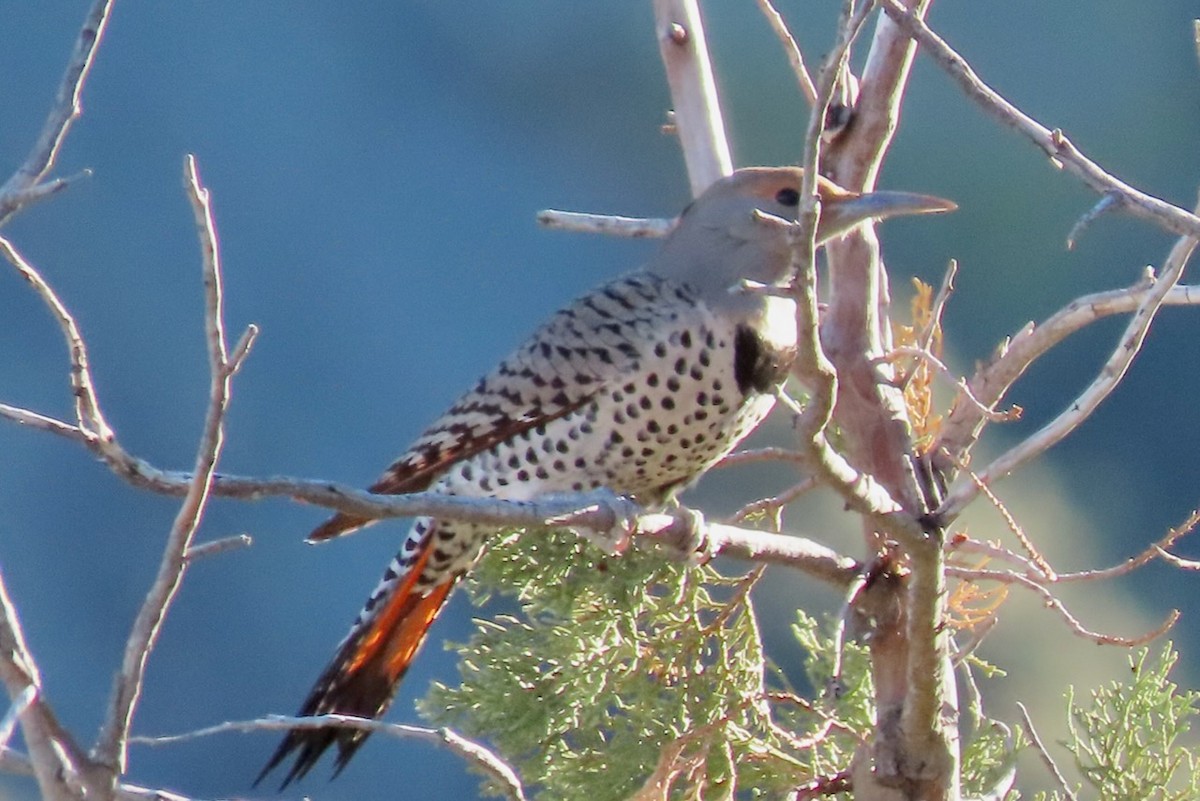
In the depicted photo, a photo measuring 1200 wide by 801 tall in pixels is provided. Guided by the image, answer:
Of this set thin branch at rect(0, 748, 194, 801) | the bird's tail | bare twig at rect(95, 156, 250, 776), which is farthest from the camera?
the bird's tail

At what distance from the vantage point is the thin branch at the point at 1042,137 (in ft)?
4.05

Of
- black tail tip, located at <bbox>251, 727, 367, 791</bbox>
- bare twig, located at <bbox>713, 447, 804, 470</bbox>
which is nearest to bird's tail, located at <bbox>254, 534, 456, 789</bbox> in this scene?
black tail tip, located at <bbox>251, 727, 367, 791</bbox>

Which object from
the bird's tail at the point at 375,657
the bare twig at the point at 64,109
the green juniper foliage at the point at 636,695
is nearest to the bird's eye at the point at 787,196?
the green juniper foliage at the point at 636,695

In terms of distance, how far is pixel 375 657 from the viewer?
2.09 meters

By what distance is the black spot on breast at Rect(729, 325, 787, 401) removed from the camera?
2.03m

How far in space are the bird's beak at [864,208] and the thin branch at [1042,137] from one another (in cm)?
58

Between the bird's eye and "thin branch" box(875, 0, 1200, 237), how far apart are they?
91cm

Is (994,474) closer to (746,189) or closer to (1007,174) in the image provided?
(746,189)

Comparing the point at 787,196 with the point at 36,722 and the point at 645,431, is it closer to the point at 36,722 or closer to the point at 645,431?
the point at 645,431

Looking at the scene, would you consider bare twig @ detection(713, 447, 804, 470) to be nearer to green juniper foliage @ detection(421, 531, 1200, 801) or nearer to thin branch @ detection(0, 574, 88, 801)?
green juniper foliage @ detection(421, 531, 1200, 801)

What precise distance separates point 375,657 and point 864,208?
2.83 ft

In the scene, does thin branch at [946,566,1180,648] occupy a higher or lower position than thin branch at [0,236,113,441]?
lower

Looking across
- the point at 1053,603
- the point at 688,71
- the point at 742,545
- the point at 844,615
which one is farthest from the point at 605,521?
the point at 688,71

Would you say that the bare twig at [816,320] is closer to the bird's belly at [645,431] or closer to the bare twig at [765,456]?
the bare twig at [765,456]
